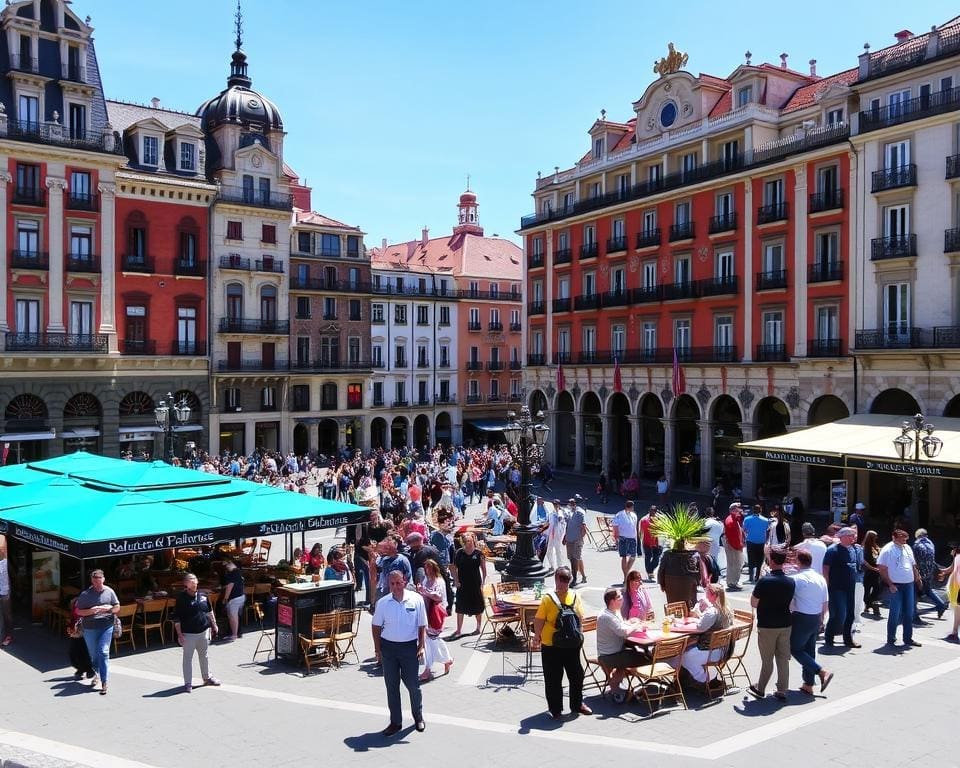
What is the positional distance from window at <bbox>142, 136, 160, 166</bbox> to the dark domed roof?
4.31 m

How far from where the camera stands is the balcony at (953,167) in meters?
27.0

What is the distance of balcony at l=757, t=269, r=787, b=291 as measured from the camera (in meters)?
33.0

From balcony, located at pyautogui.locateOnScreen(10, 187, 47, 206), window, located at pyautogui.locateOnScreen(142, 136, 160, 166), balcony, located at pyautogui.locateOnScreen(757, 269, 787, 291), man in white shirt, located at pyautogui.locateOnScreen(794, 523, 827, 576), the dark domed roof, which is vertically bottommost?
man in white shirt, located at pyautogui.locateOnScreen(794, 523, 827, 576)

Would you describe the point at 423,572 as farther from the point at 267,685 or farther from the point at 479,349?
the point at 479,349

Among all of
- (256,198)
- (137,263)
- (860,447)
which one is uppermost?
(256,198)

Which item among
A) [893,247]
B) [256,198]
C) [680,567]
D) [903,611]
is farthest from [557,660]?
Answer: [256,198]

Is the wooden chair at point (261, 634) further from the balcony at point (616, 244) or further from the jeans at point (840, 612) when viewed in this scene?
the balcony at point (616, 244)

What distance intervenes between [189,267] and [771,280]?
27098mm

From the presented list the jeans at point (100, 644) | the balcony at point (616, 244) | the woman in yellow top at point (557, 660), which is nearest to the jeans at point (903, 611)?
the woman in yellow top at point (557, 660)

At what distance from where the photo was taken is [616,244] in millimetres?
41250

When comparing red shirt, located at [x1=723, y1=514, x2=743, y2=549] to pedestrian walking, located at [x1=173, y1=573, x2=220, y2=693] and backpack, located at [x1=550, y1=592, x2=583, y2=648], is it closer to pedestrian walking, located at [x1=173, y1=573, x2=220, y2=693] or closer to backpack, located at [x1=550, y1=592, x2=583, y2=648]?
backpack, located at [x1=550, y1=592, x2=583, y2=648]

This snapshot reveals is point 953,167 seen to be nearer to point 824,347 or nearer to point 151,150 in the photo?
point 824,347

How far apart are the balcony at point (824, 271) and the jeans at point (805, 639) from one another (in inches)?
896

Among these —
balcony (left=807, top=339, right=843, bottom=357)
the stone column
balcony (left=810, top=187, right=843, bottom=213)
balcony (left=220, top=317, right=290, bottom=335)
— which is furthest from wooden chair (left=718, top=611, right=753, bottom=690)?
balcony (left=220, top=317, right=290, bottom=335)
